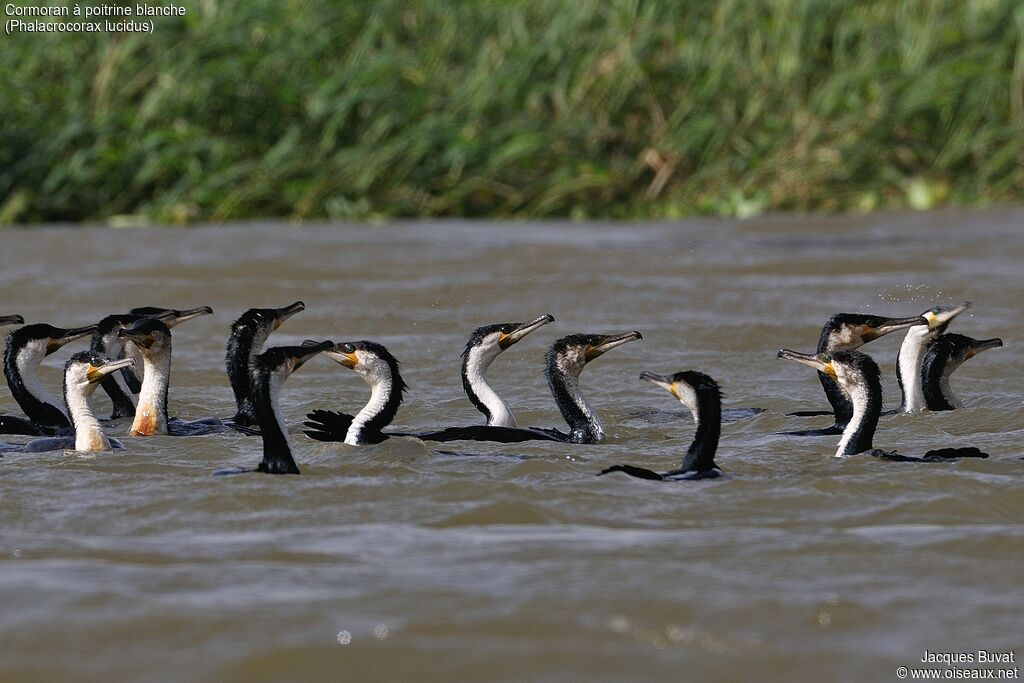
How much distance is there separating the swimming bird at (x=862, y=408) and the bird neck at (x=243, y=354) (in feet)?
6.46

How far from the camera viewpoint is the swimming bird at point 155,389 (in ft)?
20.7

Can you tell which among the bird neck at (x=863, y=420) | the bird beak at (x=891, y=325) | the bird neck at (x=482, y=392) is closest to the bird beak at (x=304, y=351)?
the bird neck at (x=482, y=392)

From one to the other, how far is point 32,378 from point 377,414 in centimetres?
157

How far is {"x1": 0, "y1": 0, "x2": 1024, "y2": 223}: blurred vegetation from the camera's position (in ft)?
42.3

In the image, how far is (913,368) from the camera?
6.80 metres

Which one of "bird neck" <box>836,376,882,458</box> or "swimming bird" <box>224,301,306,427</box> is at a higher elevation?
"swimming bird" <box>224,301,306,427</box>

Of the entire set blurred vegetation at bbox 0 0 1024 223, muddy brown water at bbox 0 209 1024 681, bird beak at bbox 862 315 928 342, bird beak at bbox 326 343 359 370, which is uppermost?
blurred vegetation at bbox 0 0 1024 223

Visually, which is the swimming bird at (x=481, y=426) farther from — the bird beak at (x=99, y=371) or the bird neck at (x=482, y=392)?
the bird beak at (x=99, y=371)

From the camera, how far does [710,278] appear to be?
10.3 metres

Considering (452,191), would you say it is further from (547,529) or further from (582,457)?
(547,529)

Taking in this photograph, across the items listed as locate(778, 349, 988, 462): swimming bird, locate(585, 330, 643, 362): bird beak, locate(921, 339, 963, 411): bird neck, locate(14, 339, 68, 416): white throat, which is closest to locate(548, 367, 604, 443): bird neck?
locate(585, 330, 643, 362): bird beak

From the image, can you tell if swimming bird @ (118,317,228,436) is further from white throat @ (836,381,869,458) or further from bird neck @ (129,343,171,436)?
white throat @ (836,381,869,458)

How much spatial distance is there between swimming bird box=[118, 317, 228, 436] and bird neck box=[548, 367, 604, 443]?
122cm

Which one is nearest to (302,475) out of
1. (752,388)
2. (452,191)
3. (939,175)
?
(752,388)
